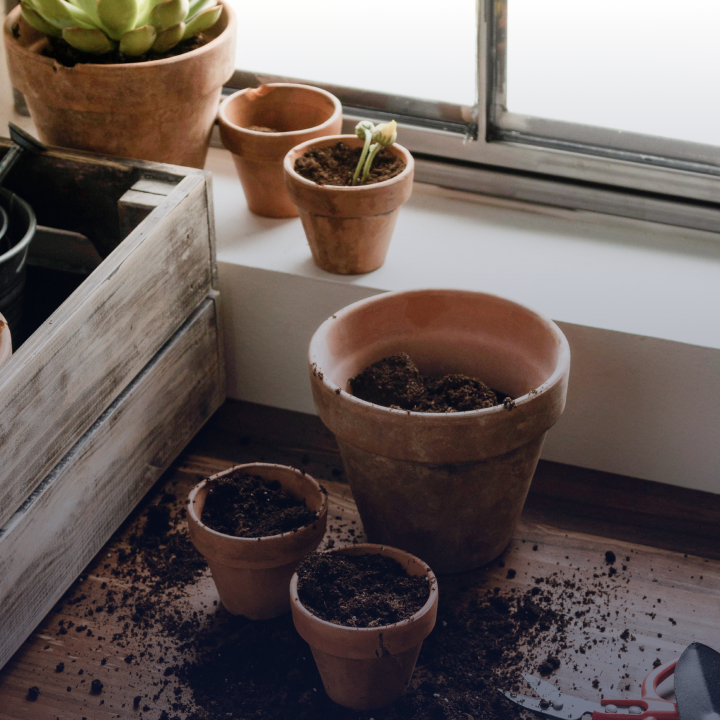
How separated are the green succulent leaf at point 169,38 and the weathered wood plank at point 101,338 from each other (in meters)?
0.23

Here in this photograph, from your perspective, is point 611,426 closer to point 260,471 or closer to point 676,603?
point 676,603

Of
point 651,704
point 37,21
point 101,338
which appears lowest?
point 651,704

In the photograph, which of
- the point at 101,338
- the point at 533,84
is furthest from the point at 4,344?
the point at 533,84

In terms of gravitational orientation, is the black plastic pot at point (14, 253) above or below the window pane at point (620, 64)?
below

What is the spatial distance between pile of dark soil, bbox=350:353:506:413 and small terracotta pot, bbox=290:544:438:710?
222 mm

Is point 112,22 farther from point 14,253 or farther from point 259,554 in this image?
point 259,554

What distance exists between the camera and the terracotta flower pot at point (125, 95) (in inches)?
51.4

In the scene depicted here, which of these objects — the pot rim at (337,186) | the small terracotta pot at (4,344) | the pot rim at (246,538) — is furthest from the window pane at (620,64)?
the small terracotta pot at (4,344)

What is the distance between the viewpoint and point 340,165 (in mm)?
1424

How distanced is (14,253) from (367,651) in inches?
30.3

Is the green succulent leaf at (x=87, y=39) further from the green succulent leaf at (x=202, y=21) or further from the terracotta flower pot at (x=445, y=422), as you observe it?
the terracotta flower pot at (x=445, y=422)

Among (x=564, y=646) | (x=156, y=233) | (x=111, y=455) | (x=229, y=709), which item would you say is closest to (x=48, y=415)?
(x=111, y=455)

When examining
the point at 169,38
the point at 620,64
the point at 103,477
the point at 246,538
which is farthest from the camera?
the point at 620,64

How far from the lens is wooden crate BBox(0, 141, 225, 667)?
1.05 m
